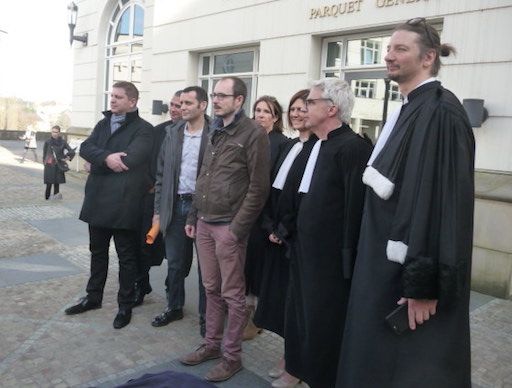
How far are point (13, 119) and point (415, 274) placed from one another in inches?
2237

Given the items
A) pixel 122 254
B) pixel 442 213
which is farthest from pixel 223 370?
pixel 442 213

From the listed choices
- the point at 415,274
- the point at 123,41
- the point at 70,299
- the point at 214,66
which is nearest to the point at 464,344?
the point at 415,274

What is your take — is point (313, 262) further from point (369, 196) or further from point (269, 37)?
point (269, 37)

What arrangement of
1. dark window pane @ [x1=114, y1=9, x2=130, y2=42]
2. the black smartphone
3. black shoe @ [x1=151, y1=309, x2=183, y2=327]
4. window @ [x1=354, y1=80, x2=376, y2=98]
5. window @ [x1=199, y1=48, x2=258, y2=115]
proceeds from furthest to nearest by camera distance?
A: dark window pane @ [x1=114, y1=9, x2=130, y2=42] → window @ [x1=199, y1=48, x2=258, y2=115] → window @ [x1=354, y1=80, x2=376, y2=98] → black shoe @ [x1=151, y1=309, x2=183, y2=327] → the black smartphone

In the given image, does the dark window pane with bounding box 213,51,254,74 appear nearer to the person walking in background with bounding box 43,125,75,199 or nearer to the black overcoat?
the person walking in background with bounding box 43,125,75,199

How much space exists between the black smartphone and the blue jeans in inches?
A: 92.3

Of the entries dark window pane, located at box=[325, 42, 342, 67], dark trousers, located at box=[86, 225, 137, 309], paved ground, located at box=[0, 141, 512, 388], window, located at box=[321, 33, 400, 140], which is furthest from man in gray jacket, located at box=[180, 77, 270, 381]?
dark window pane, located at box=[325, 42, 342, 67]

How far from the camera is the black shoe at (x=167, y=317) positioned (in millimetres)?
4217

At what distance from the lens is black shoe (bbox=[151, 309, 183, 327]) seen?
4.22 metres

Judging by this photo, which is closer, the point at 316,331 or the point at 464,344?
the point at 464,344

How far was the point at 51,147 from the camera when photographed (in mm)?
10992

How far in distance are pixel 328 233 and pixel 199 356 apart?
148 cm

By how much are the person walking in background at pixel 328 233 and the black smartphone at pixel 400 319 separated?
658 millimetres

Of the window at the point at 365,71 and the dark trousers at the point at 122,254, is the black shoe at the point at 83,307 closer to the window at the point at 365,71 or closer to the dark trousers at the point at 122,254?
the dark trousers at the point at 122,254
